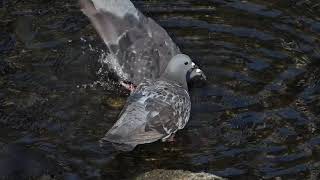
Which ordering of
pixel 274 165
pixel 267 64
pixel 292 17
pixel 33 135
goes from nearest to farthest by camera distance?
pixel 274 165 → pixel 33 135 → pixel 267 64 → pixel 292 17

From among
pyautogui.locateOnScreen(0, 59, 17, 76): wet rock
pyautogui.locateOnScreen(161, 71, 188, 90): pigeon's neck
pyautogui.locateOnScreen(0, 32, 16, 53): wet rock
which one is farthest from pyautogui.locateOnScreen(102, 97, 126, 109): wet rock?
→ pyautogui.locateOnScreen(0, 32, 16, 53): wet rock

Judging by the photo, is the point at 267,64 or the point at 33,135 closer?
the point at 33,135

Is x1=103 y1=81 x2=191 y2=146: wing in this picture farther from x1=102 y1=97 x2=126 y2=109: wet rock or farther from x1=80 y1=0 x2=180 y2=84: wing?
A: x1=80 y1=0 x2=180 y2=84: wing

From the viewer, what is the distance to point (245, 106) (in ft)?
29.6

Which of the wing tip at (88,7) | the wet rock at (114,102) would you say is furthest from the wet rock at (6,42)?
the wet rock at (114,102)

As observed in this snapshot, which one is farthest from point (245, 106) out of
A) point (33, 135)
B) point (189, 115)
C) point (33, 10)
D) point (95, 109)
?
point (33, 10)

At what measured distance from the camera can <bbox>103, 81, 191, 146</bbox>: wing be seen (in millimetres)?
7984

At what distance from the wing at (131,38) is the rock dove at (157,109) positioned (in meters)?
0.42

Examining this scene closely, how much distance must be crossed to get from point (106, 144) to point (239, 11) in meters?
3.82

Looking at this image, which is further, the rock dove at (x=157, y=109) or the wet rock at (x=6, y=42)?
the wet rock at (x=6, y=42)

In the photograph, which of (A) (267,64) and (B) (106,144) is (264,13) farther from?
(B) (106,144)

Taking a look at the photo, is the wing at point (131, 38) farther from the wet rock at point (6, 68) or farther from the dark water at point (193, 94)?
the wet rock at point (6, 68)

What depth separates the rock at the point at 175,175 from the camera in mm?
7359

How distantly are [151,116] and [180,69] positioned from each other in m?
1.31
